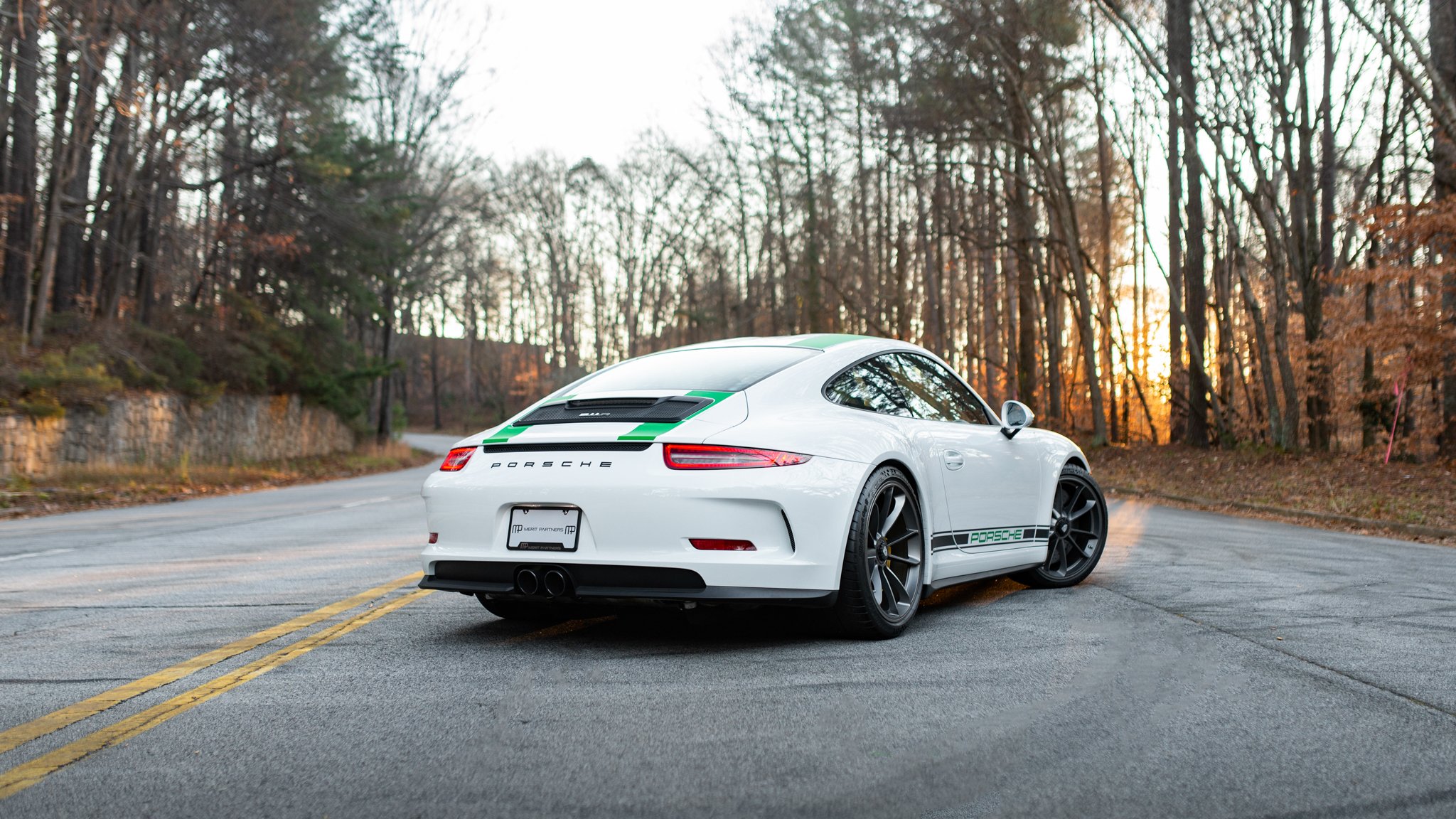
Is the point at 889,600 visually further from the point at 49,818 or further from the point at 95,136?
the point at 95,136

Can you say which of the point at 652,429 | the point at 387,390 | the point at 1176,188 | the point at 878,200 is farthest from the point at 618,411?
the point at 387,390

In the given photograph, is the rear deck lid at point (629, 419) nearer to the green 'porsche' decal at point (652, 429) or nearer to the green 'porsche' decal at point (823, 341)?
the green 'porsche' decal at point (652, 429)

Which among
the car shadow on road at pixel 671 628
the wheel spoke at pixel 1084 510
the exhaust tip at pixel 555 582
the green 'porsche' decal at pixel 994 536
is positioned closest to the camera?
the exhaust tip at pixel 555 582

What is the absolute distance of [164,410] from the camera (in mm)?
24234

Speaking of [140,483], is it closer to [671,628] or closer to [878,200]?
[671,628]

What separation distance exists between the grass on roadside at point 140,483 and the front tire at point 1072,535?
13.4m

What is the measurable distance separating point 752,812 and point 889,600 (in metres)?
2.39

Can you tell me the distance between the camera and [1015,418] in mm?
6410

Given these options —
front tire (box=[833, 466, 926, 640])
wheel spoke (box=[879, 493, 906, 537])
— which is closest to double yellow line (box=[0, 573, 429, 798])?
front tire (box=[833, 466, 926, 640])

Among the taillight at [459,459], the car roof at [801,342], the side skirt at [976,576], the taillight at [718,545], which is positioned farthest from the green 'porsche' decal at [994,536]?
the taillight at [459,459]

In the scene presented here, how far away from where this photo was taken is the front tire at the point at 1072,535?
22.5ft

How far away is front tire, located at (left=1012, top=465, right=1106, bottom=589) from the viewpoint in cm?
687

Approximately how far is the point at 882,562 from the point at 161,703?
2930 mm

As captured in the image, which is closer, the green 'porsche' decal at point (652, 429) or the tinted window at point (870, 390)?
the green 'porsche' decal at point (652, 429)
